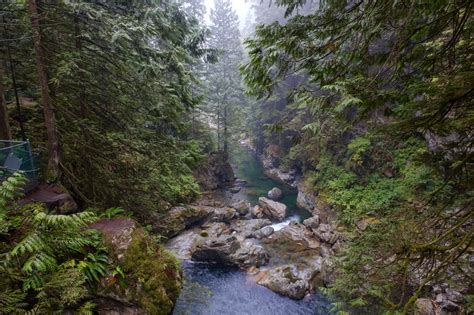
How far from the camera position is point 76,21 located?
813cm

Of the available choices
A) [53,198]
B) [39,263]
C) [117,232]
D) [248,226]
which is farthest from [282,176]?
[39,263]

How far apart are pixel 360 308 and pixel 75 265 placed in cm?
746

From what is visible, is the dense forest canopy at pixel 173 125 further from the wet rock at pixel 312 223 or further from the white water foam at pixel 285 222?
the white water foam at pixel 285 222

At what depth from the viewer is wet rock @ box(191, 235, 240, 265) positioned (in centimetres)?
1416

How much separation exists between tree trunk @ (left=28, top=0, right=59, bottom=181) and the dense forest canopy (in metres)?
0.03

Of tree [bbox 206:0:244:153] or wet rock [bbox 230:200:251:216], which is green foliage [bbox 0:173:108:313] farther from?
tree [bbox 206:0:244:153]

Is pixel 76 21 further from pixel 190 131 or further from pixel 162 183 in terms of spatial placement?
pixel 190 131

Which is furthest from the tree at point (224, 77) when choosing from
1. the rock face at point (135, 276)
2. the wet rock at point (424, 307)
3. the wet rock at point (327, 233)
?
the wet rock at point (424, 307)

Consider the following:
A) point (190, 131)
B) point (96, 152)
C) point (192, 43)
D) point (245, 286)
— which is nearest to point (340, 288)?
point (245, 286)

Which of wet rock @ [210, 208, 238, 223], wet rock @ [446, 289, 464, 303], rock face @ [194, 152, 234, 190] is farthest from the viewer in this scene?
rock face @ [194, 152, 234, 190]

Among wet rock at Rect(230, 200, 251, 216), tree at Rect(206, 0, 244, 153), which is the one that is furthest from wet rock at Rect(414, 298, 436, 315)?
tree at Rect(206, 0, 244, 153)

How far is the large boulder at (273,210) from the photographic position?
19.6 m

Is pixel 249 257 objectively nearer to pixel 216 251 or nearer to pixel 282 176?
pixel 216 251

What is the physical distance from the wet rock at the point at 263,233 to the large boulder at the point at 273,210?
2343 millimetres
